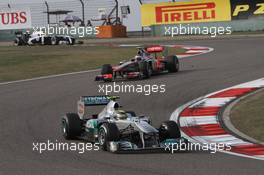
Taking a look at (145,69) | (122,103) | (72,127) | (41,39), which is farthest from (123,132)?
(41,39)

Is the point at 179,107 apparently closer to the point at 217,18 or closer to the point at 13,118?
the point at 13,118

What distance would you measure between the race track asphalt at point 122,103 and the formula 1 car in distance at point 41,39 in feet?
54.9

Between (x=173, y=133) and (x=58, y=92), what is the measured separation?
805 cm

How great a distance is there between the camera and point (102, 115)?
10117mm

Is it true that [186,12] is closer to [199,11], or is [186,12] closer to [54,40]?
[199,11]

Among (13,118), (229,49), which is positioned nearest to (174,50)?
(229,49)

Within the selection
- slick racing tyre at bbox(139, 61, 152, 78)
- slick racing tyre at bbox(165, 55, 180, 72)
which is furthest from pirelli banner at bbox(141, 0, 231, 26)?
slick racing tyre at bbox(139, 61, 152, 78)

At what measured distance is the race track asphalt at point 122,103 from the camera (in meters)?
7.99

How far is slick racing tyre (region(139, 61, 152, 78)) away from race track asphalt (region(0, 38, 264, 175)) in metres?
0.35

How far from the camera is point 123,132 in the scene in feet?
31.0

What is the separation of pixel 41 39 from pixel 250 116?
32997 mm

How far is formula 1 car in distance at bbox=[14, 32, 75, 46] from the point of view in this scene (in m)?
42.0

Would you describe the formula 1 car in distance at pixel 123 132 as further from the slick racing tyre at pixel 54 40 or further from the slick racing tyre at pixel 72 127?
the slick racing tyre at pixel 54 40

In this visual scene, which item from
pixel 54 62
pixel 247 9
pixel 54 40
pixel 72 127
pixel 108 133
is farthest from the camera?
pixel 54 40
